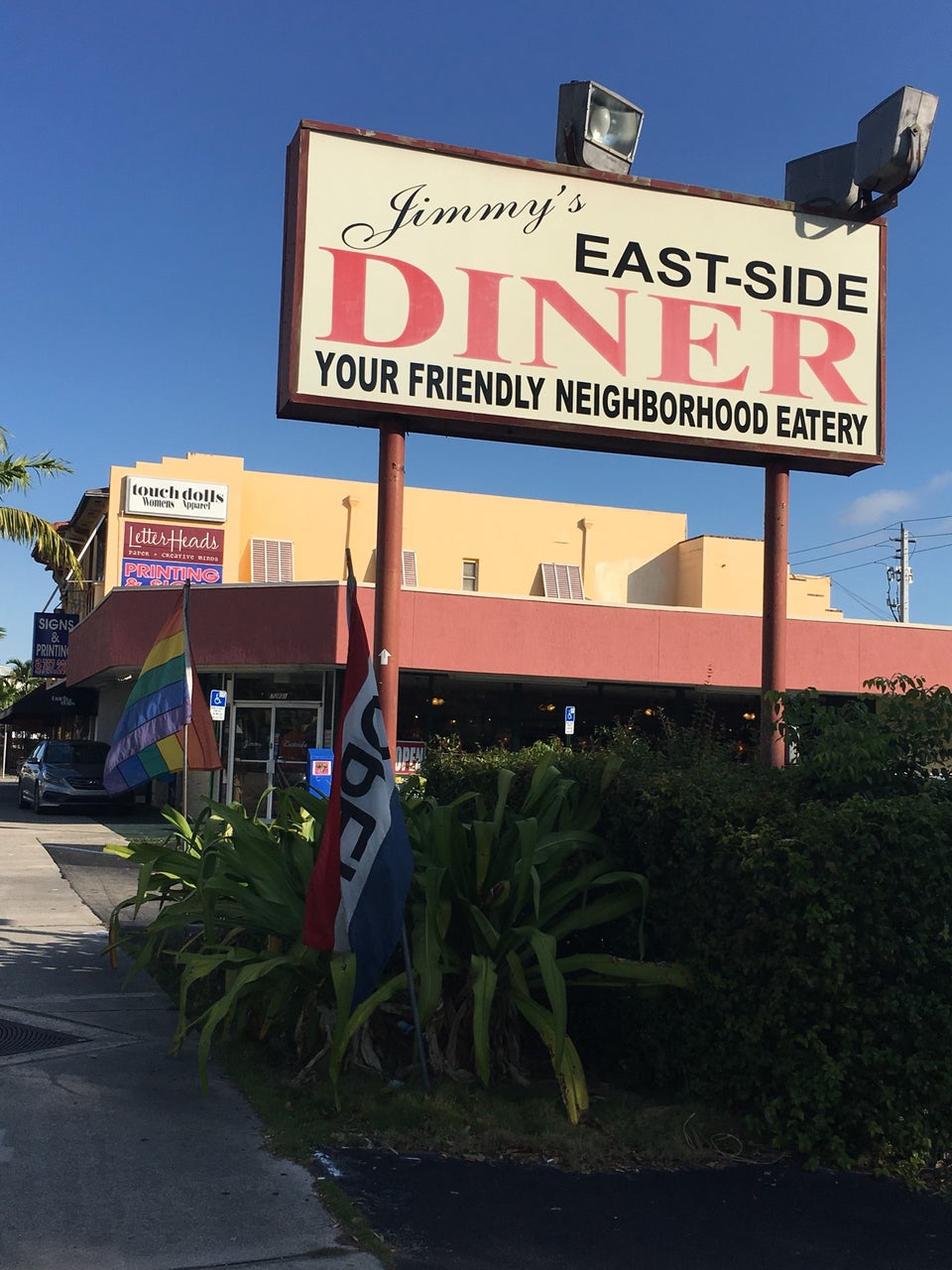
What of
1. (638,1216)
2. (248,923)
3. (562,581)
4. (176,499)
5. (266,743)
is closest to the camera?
(638,1216)

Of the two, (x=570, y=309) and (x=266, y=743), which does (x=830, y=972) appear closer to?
(x=570, y=309)

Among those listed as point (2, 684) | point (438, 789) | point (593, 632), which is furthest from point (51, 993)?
point (2, 684)

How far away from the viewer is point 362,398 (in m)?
9.20

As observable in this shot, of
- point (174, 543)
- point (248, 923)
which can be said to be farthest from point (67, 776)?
point (248, 923)

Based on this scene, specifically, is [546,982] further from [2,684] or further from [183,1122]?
[2,684]

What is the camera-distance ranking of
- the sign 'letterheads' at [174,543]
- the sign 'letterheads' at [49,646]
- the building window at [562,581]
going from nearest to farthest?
the sign 'letterheads' at [174,543], the building window at [562,581], the sign 'letterheads' at [49,646]

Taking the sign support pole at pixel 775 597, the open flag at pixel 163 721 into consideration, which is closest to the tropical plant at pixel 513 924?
the open flag at pixel 163 721

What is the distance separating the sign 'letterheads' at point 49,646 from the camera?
3572 centimetres

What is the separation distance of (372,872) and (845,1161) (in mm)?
2324

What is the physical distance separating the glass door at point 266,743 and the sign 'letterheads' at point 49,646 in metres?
12.0

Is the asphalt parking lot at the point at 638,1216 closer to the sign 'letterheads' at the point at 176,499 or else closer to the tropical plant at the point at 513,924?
the tropical plant at the point at 513,924

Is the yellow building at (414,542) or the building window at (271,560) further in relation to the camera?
the building window at (271,560)

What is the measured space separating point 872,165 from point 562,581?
2468 centimetres

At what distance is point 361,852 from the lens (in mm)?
5473
